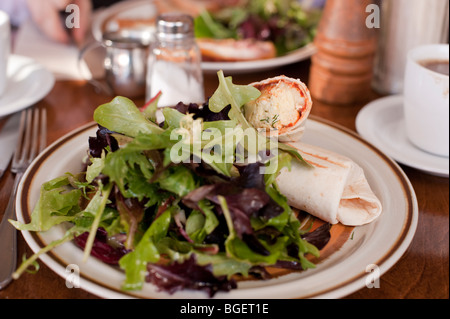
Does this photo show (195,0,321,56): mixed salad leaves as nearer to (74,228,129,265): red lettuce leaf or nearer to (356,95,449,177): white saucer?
(356,95,449,177): white saucer

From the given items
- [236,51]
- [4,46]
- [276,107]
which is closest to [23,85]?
[4,46]

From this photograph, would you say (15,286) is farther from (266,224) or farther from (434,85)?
(434,85)

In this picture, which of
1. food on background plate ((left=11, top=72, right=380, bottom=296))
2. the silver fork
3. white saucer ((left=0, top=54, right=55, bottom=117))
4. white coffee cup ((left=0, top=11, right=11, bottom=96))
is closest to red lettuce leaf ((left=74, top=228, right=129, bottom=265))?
food on background plate ((left=11, top=72, right=380, bottom=296))

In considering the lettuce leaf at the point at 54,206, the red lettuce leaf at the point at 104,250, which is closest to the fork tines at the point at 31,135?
the lettuce leaf at the point at 54,206

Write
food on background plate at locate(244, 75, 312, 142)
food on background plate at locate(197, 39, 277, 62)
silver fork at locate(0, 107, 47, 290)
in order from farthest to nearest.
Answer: food on background plate at locate(197, 39, 277, 62) → food on background plate at locate(244, 75, 312, 142) → silver fork at locate(0, 107, 47, 290)

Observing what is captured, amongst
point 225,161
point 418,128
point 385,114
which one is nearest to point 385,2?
point 385,114

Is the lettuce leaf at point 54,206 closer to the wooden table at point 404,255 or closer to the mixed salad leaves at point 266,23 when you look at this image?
the wooden table at point 404,255
